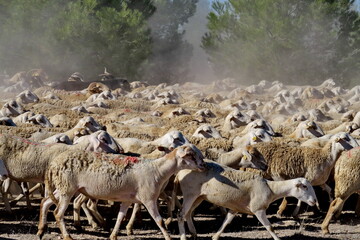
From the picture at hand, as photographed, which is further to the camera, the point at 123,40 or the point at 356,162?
the point at 123,40

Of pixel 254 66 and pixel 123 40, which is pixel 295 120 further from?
pixel 254 66

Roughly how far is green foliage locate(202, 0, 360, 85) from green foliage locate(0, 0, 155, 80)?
7072 mm

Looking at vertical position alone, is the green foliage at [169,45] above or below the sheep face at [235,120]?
above

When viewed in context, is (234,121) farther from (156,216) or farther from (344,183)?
(156,216)

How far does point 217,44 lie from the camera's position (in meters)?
48.1

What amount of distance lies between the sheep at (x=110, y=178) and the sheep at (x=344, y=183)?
97.3 inches

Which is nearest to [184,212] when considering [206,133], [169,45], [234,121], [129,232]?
[129,232]

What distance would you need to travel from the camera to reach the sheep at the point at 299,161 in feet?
35.4

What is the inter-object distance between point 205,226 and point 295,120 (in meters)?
8.55

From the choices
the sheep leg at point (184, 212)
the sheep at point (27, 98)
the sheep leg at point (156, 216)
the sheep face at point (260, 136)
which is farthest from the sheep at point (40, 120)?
the sheep at point (27, 98)

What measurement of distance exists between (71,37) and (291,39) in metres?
14.5

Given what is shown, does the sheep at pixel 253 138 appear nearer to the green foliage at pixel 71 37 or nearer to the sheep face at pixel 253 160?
the sheep face at pixel 253 160

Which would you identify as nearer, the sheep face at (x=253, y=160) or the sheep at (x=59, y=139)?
the sheep face at (x=253, y=160)

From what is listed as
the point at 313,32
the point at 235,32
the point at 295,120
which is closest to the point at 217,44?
the point at 235,32
